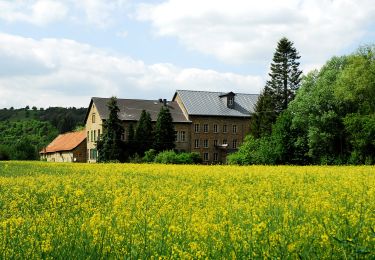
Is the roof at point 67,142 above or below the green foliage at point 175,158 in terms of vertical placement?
above

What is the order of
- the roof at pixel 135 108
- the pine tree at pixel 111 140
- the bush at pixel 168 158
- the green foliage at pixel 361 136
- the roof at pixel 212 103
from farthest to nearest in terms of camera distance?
1. the roof at pixel 212 103
2. the roof at pixel 135 108
3. the pine tree at pixel 111 140
4. the bush at pixel 168 158
5. the green foliage at pixel 361 136

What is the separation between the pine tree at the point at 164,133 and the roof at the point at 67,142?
17974 millimetres

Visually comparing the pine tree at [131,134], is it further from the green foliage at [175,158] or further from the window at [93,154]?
the green foliage at [175,158]

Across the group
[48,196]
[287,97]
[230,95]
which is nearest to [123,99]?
[230,95]

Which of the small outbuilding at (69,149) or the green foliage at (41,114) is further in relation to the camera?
the green foliage at (41,114)

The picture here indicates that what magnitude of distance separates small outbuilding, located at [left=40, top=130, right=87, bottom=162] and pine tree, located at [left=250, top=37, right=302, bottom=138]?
2841cm

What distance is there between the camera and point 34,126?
157 metres

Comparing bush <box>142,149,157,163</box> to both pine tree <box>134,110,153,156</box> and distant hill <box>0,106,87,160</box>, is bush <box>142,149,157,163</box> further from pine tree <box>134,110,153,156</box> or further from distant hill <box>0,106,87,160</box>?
distant hill <box>0,106,87,160</box>

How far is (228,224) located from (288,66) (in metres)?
64.5

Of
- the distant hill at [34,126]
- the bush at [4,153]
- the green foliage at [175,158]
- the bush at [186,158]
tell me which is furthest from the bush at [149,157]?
the distant hill at [34,126]

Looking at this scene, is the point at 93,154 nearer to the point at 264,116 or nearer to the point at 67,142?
the point at 67,142

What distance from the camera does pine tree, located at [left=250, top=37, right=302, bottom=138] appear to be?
67.9 metres

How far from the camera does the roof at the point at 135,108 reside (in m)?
77.1

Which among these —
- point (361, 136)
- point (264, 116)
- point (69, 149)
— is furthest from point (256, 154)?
point (69, 149)
